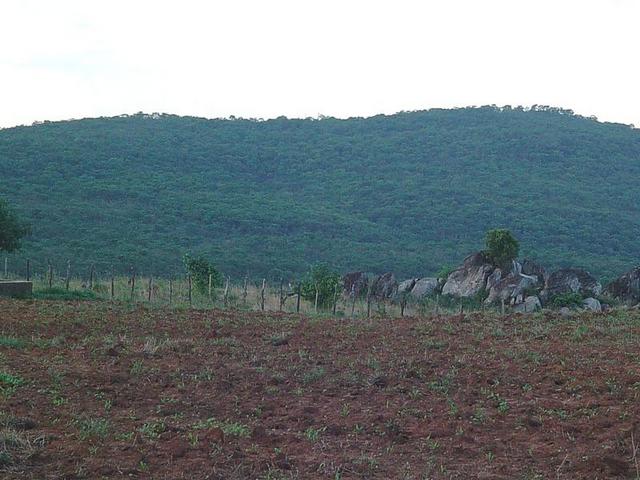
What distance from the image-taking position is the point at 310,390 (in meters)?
10.9

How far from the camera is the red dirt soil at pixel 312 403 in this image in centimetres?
764

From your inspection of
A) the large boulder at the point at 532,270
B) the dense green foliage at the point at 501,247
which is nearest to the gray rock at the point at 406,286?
the dense green foliage at the point at 501,247

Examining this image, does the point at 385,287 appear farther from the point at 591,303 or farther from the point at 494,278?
the point at 591,303

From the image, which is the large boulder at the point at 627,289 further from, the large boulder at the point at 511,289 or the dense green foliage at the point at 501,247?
the dense green foliage at the point at 501,247

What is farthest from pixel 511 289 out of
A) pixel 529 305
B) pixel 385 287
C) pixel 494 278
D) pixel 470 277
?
pixel 385 287

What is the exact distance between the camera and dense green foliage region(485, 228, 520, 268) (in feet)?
102

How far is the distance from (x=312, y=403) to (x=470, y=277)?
2222 cm

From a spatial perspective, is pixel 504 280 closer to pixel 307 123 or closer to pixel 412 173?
pixel 412 173

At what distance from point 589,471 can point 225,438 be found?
3.44m

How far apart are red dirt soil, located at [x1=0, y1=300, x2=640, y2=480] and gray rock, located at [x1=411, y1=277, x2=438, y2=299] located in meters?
16.4

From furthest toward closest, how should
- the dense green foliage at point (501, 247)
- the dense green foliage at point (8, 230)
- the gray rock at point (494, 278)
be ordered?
the dense green foliage at point (501, 247) < the gray rock at point (494, 278) < the dense green foliage at point (8, 230)

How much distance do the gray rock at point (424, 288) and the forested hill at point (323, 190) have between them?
1308 centimetres

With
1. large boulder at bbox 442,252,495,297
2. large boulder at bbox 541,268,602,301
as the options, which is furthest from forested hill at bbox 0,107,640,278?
large boulder at bbox 541,268,602,301

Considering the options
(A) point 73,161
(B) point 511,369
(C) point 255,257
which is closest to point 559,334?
(B) point 511,369
